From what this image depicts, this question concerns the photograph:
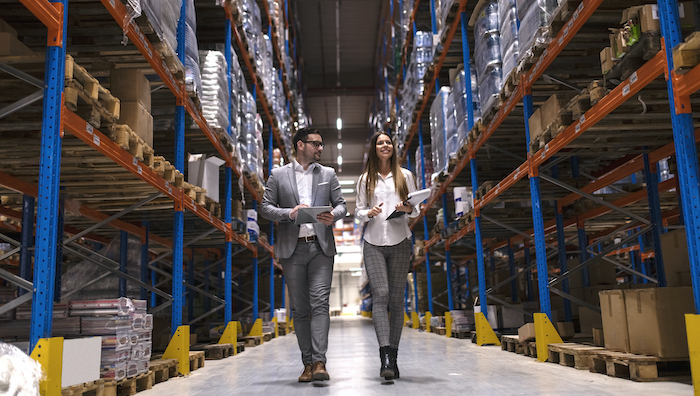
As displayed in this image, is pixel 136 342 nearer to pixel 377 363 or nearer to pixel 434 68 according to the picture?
pixel 377 363

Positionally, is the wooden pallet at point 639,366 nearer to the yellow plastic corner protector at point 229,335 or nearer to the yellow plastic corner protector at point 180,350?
the yellow plastic corner protector at point 180,350

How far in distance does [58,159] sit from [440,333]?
319 inches

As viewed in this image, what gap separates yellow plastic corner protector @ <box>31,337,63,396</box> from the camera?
9.30 feet

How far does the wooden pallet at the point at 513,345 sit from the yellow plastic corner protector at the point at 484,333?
780 mm

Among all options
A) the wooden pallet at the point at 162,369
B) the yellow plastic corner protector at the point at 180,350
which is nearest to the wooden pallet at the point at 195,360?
the yellow plastic corner protector at the point at 180,350

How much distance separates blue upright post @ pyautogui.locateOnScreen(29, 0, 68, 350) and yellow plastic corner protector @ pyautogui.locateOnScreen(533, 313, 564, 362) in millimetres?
3946

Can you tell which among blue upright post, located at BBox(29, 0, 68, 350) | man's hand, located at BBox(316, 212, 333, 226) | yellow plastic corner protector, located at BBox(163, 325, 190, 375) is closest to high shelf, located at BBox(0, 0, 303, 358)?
blue upright post, located at BBox(29, 0, 68, 350)

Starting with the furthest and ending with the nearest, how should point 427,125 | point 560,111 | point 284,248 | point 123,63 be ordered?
point 427,125 → point 123,63 → point 560,111 → point 284,248

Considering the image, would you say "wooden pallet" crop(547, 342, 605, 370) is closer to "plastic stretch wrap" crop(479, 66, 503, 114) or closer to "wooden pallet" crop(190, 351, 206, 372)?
"plastic stretch wrap" crop(479, 66, 503, 114)

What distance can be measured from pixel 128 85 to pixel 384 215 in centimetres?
237

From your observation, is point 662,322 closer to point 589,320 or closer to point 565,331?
point 565,331

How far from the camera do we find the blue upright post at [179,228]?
5297mm

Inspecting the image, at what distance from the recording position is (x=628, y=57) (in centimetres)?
371

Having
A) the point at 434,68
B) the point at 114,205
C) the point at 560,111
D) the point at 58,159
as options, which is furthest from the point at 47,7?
the point at 434,68
